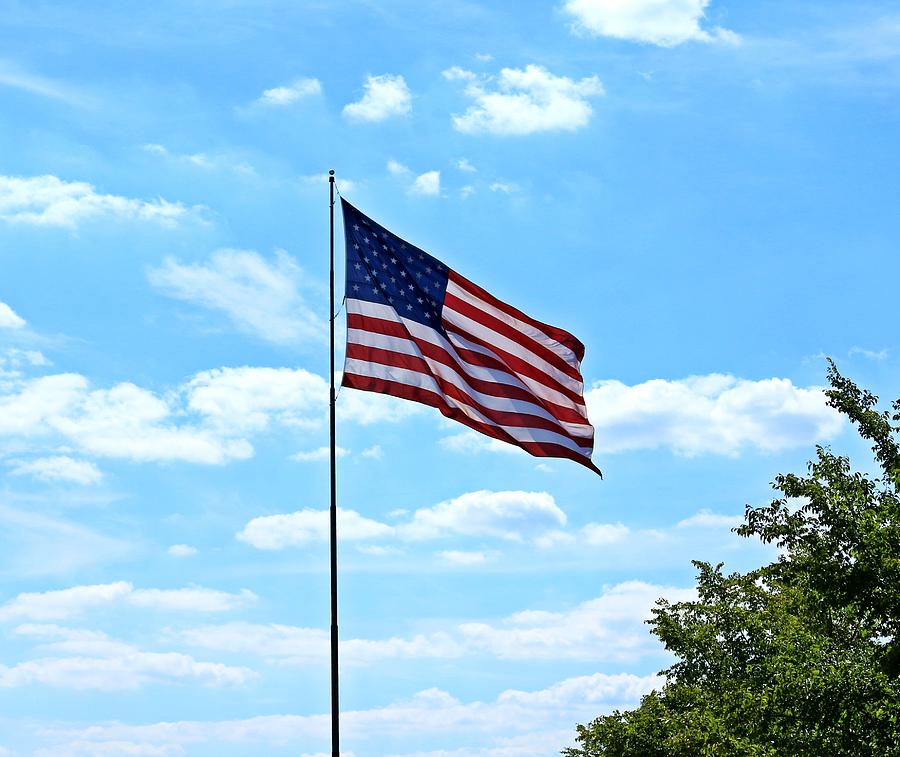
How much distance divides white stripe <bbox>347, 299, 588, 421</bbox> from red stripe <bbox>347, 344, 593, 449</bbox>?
18.2 inches

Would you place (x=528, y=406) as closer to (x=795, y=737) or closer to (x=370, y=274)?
(x=370, y=274)

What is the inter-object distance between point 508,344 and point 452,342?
1.15 m

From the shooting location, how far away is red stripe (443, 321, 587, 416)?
19.1 m

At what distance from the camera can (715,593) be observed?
40.4 meters

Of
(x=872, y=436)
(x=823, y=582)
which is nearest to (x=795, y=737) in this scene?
(x=823, y=582)

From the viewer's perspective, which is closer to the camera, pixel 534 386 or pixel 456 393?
pixel 456 393

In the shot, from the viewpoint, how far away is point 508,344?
19562 mm

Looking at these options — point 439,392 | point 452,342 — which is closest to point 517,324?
point 452,342

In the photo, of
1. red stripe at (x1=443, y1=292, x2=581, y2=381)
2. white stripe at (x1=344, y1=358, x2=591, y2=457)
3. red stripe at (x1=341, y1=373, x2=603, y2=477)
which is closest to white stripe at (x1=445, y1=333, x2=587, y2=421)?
red stripe at (x1=443, y1=292, x2=581, y2=381)

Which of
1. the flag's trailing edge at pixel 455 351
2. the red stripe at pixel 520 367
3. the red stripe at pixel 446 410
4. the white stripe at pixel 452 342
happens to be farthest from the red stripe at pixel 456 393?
the red stripe at pixel 520 367

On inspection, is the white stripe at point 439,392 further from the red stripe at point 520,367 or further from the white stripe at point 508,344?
the white stripe at point 508,344

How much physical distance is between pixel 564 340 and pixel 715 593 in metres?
23.1

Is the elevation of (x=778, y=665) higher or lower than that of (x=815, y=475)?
lower

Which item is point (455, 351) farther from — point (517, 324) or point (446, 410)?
point (517, 324)
